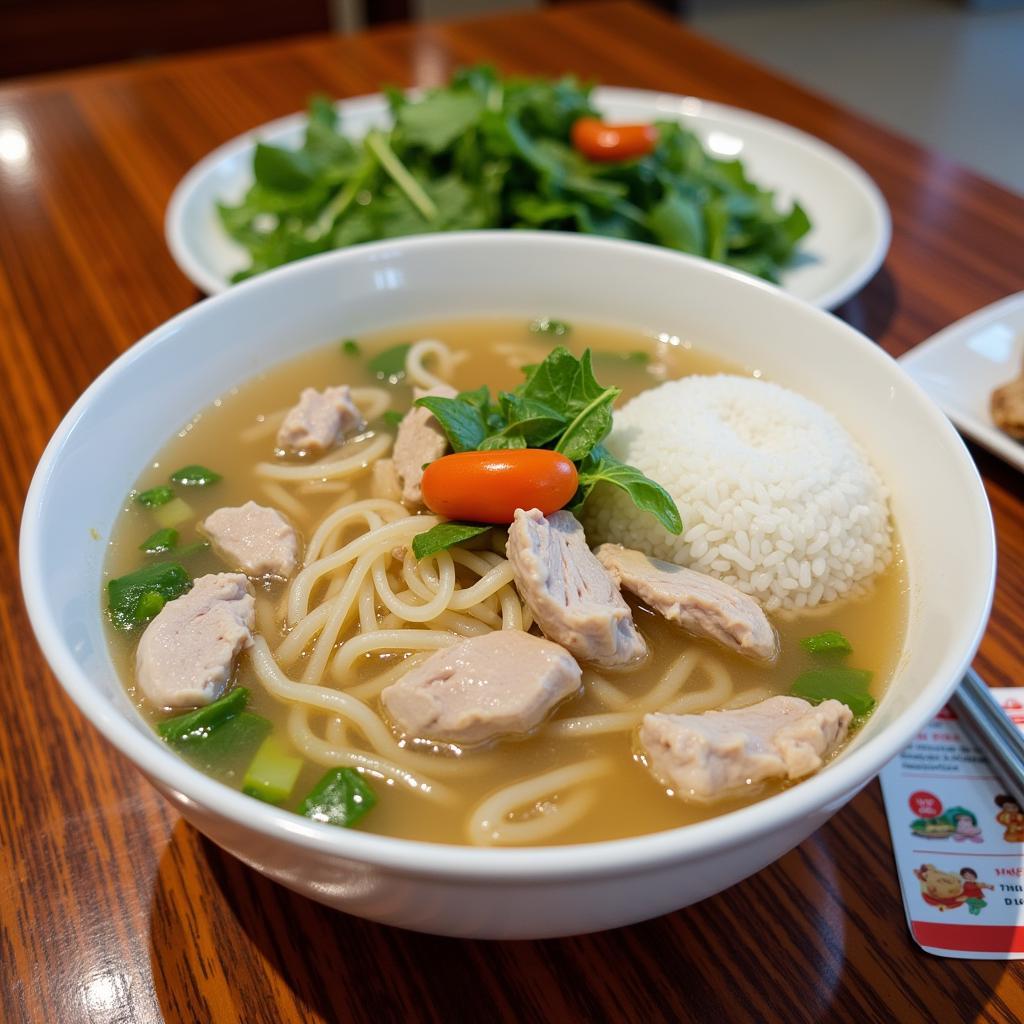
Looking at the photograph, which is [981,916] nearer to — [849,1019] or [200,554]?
[849,1019]

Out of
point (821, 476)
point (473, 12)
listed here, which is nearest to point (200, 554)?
point (821, 476)

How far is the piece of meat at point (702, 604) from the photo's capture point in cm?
167

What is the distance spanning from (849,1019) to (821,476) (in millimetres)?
954

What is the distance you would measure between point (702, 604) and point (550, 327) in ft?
3.43

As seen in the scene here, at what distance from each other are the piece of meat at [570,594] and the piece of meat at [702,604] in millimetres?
46

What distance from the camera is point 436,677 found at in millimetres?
1535

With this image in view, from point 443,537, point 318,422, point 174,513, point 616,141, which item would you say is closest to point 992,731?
point 443,537

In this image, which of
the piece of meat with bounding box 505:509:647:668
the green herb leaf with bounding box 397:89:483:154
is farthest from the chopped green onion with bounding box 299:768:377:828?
the green herb leaf with bounding box 397:89:483:154

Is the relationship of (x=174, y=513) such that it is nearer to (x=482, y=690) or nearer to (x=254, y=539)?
(x=254, y=539)

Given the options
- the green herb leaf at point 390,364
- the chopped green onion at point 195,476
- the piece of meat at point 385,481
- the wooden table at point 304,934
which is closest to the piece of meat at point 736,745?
the wooden table at point 304,934

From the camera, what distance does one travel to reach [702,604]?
1.68m

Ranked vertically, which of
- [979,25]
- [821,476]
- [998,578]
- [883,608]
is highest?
[821,476]

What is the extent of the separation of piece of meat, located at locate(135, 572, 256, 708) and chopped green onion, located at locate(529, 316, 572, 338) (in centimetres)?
110

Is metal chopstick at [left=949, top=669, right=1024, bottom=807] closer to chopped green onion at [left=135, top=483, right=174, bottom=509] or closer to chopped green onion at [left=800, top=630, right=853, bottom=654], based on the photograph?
chopped green onion at [left=800, top=630, right=853, bottom=654]
